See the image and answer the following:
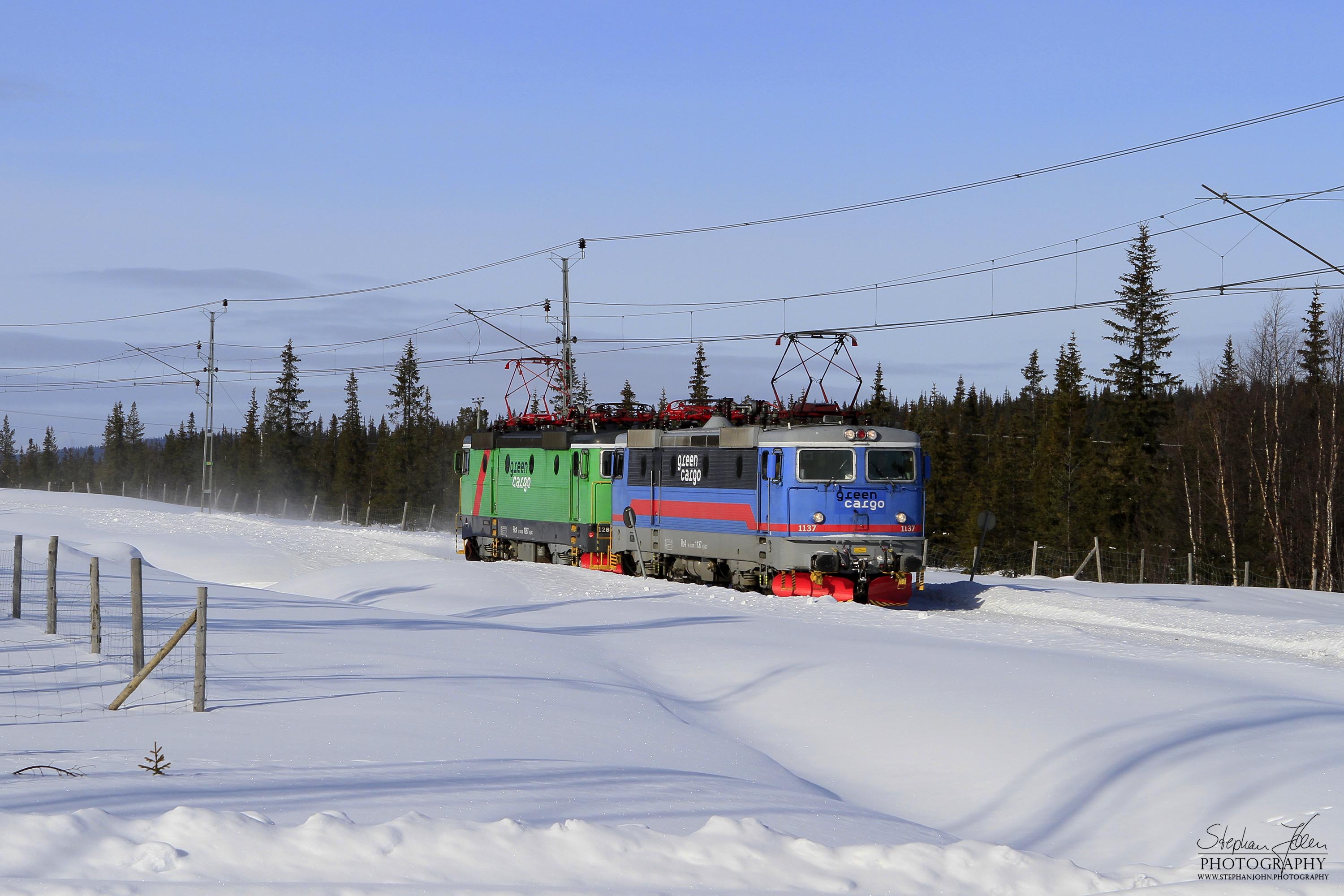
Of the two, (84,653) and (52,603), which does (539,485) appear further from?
(84,653)

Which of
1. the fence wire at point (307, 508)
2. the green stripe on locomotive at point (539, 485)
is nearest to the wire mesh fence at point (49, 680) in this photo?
the green stripe on locomotive at point (539, 485)

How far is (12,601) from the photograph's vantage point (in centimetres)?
1778

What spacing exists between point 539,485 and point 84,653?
62.3ft

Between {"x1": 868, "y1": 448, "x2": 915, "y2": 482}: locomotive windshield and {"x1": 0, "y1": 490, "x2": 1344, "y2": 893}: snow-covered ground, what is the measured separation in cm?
364

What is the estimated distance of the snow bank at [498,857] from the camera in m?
5.64

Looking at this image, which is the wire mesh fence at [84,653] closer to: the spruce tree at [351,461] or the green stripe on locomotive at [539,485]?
the green stripe on locomotive at [539,485]

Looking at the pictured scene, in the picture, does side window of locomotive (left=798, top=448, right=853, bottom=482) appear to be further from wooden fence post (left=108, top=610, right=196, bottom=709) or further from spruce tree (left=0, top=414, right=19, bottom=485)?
spruce tree (left=0, top=414, right=19, bottom=485)

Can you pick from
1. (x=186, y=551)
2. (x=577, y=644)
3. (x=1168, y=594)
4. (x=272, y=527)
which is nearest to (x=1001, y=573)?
(x=1168, y=594)

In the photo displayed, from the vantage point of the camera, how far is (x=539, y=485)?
107ft

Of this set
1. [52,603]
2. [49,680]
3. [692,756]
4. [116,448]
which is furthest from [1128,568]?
[116,448]

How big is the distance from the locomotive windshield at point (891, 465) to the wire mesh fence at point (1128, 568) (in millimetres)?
11420

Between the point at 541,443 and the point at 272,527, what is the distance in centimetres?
2280

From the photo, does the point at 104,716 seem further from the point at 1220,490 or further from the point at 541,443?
the point at 1220,490

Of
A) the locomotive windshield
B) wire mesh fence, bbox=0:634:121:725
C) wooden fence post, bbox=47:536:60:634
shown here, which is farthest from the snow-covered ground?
the locomotive windshield
